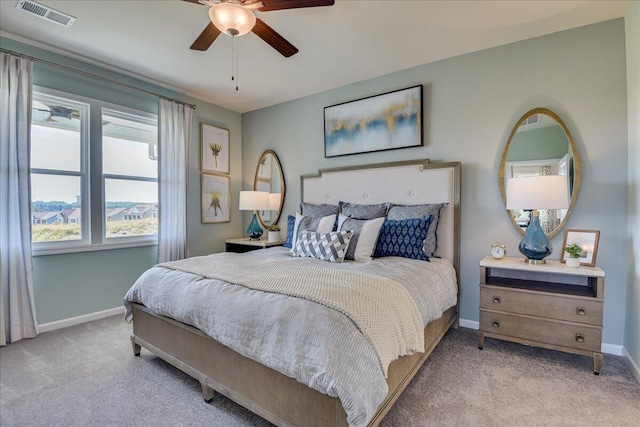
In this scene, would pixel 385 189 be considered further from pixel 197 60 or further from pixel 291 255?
pixel 197 60

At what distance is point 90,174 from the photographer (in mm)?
3246

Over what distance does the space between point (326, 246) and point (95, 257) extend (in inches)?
103

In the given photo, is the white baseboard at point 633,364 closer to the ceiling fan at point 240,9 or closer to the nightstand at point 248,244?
the ceiling fan at point 240,9

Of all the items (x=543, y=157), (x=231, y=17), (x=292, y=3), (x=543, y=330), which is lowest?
(x=543, y=330)

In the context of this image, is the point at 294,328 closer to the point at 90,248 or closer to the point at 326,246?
the point at 326,246

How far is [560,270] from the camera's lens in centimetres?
224

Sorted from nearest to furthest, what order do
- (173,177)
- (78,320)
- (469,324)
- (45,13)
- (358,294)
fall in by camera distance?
(358,294) < (45,13) < (469,324) < (78,320) < (173,177)

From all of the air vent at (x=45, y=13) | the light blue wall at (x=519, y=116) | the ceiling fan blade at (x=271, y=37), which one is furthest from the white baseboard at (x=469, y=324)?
the air vent at (x=45, y=13)

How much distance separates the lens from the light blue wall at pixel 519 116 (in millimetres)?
2432

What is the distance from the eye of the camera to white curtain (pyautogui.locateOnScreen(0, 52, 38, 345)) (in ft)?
8.71

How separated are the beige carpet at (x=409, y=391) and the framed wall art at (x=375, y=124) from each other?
7.04ft

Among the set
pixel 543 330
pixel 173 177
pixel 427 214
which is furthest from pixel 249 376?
pixel 173 177

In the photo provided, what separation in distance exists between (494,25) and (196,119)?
3.64 m

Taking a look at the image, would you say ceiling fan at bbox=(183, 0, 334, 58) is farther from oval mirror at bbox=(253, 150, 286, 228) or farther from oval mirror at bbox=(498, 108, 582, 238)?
oval mirror at bbox=(253, 150, 286, 228)
